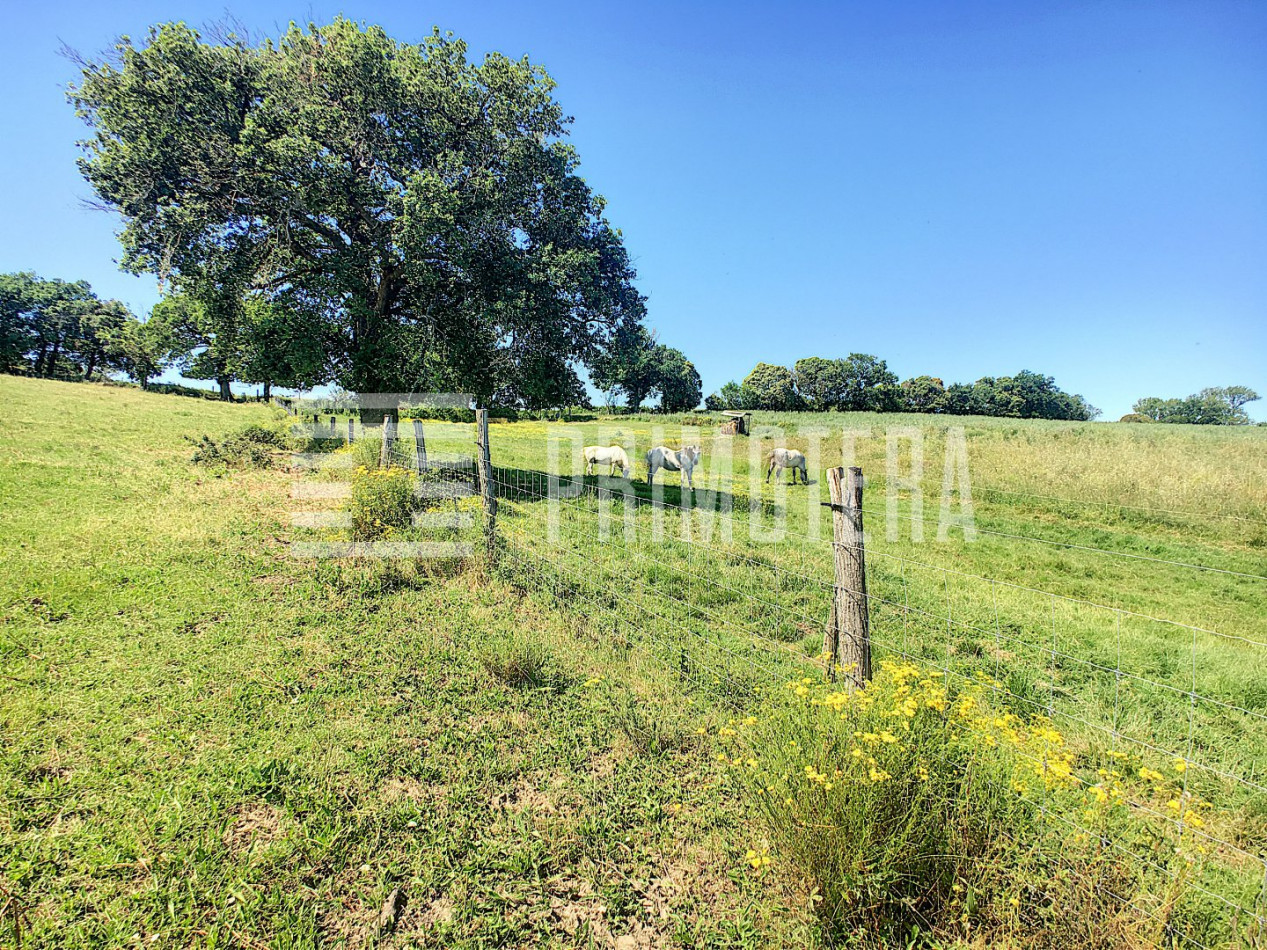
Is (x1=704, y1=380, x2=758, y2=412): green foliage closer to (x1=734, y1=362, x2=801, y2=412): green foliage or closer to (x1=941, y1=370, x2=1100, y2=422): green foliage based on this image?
(x1=734, y1=362, x2=801, y2=412): green foliage

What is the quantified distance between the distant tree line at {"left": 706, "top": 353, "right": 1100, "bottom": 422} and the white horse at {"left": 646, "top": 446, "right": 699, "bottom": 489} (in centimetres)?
6974

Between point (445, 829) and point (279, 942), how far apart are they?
2.77 feet

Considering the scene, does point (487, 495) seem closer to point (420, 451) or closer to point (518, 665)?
point (518, 665)

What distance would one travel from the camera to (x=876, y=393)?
82000mm

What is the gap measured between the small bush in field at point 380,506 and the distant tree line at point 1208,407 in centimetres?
9708

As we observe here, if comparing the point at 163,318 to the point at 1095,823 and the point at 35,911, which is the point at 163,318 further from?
the point at 1095,823

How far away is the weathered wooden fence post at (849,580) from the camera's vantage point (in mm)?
Answer: 3359

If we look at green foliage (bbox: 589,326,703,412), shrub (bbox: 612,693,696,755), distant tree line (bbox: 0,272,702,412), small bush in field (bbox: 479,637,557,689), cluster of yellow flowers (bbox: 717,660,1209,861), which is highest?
green foliage (bbox: 589,326,703,412)

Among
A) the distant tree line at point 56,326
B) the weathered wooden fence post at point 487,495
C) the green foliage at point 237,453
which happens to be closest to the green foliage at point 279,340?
the green foliage at point 237,453

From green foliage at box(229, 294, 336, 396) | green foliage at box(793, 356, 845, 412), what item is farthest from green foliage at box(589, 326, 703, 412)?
green foliage at box(229, 294, 336, 396)

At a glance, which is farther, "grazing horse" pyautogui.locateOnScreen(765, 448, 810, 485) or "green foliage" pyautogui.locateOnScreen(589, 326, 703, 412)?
"green foliage" pyautogui.locateOnScreen(589, 326, 703, 412)

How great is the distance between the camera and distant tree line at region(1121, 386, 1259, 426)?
231 ft

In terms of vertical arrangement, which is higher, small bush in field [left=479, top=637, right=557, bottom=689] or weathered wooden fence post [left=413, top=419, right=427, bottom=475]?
weathered wooden fence post [left=413, top=419, right=427, bottom=475]

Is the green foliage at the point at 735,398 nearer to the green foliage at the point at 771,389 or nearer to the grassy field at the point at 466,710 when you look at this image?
the green foliage at the point at 771,389
